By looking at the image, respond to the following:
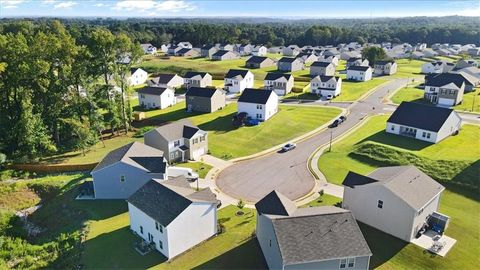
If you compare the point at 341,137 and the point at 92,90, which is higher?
the point at 92,90

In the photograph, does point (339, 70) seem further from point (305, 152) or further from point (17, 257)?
point (17, 257)

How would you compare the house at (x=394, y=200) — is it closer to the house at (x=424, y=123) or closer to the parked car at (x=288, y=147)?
the parked car at (x=288, y=147)

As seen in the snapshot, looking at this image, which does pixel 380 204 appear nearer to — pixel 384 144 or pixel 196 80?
pixel 384 144

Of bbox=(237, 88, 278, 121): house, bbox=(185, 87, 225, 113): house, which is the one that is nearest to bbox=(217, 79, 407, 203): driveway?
bbox=(237, 88, 278, 121): house

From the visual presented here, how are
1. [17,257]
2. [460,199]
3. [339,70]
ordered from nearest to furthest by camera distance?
[17,257] < [460,199] < [339,70]

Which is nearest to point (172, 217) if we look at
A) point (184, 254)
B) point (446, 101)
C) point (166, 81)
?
point (184, 254)

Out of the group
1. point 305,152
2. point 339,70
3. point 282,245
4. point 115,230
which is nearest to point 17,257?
point 115,230
